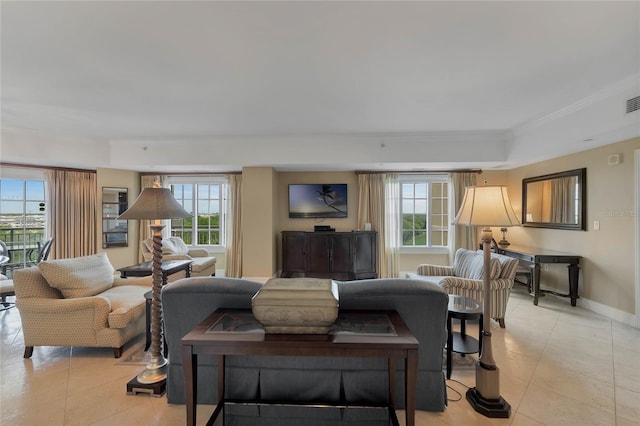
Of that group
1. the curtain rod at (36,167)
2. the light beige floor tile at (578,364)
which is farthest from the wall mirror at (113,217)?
the light beige floor tile at (578,364)

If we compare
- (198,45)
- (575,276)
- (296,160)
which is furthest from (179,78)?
(575,276)

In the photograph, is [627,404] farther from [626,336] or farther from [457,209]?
Result: [457,209]

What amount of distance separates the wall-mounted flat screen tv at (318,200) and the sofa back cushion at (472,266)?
253 cm

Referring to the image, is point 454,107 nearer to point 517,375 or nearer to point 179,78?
point 517,375

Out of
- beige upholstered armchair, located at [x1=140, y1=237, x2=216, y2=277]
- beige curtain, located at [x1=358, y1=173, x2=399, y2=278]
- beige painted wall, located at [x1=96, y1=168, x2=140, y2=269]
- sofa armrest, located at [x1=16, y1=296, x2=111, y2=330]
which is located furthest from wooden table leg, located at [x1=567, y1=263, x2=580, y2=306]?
beige painted wall, located at [x1=96, y1=168, x2=140, y2=269]

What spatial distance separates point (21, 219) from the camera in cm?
527

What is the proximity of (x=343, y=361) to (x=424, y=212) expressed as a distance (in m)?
4.80

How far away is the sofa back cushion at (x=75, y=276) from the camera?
8.79 feet

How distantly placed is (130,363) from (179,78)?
2.71 metres

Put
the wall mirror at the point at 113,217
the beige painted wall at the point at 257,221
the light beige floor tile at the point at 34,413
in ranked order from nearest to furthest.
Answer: the light beige floor tile at the point at 34,413
the beige painted wall at the point at 257,221
the wall mirror at the point at 113,217

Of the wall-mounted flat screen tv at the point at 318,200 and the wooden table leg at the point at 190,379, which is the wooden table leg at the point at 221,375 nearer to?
the wooden table leg at the point at 190,379

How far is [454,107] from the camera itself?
3.61m

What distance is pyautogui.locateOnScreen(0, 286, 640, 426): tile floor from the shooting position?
1.91 m

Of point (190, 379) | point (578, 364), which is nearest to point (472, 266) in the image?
point (578, 364)
